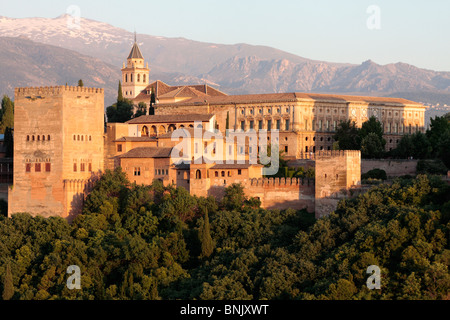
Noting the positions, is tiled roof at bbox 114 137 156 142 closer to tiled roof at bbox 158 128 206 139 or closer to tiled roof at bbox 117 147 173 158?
tiled roof at bbox 158 128 206 139

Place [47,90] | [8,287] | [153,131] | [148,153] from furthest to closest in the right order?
[153,131]
[148,153]
[47,90]
[8,287]

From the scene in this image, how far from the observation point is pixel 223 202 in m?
54.4

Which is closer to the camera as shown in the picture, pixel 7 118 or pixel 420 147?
pixel 420 147

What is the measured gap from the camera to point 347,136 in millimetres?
72312

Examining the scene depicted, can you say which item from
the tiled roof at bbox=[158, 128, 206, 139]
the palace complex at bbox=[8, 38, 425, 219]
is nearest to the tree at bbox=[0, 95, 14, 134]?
the palace complex at bbox=[8, 38, 425, 219]

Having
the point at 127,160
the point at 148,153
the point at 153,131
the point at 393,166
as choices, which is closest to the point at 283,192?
the point at 148,153

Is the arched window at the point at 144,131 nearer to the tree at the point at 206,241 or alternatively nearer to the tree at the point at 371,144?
the tree at the point at 371,144

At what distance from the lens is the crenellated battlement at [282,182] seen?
179 ft

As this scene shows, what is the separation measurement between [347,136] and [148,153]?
780 inches

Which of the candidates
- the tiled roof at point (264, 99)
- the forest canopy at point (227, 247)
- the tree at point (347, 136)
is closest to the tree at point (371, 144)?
the tree at point (347, 136)

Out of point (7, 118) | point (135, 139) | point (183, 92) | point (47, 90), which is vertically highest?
point (183, 92)

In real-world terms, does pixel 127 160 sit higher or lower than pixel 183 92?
lower

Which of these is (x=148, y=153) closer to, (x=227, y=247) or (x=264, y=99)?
(x=227, y=247)

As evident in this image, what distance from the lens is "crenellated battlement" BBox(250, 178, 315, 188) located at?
54.6 meters
